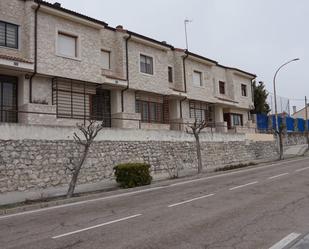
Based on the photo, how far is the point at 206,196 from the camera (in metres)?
11.7

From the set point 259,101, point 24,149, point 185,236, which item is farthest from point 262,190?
point 259,101

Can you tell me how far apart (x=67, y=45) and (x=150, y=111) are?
8328mm

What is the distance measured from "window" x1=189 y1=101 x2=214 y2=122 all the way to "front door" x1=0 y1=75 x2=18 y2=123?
50.6 ft

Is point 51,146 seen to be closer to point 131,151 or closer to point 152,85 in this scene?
point 131,151

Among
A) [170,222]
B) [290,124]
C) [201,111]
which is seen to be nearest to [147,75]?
[201,111]

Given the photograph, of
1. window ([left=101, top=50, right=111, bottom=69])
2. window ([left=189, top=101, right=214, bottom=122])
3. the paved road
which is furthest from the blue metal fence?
the paved road

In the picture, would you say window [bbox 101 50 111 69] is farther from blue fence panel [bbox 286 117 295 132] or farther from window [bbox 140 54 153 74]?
blue fence panel [bbox 286 117 295 132]

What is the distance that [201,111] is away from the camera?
31.1 metres

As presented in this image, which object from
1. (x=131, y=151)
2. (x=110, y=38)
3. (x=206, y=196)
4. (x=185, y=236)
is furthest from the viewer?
(x=110, y=38)

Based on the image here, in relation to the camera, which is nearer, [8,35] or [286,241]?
[286,241]

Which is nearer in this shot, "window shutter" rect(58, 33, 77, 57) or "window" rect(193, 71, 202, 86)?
"window shutter" rect(58, 33, 77, 57)

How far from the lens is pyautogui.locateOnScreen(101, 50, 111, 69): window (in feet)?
75.3

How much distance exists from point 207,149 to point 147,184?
10.7 metres

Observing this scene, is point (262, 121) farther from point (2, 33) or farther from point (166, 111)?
point (2, 33)
